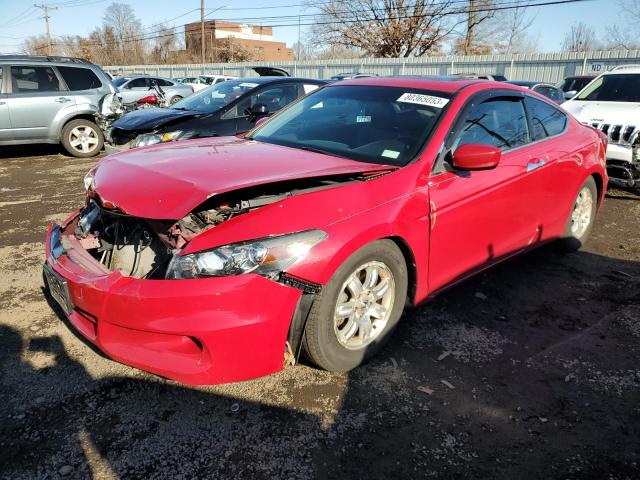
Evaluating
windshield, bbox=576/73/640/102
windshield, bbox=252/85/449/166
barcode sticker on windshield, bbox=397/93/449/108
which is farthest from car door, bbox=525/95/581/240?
windshield, bbox=576/73/640/102

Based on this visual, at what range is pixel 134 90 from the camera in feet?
63.7

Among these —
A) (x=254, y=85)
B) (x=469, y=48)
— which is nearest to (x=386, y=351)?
(x=254, y=85)

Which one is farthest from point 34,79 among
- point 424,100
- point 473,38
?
point 473,38

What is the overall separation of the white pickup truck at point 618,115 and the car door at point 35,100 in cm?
923

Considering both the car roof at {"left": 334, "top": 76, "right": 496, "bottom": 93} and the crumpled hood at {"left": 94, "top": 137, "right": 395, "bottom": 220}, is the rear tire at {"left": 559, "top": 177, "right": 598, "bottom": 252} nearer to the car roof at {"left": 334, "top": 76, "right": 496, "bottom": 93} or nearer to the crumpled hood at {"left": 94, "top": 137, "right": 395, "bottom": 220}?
the car roof at {"left": 334, "top": 76, "right": 496, "bottom": 93}

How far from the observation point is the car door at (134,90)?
61.7 feet

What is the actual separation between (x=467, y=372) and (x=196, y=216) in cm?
179

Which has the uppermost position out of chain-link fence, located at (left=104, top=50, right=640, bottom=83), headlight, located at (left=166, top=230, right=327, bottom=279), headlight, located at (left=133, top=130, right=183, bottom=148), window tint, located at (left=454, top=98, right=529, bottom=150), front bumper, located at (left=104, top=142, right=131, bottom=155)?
chain-link fence, located at (left=104, top=50, right=640, bottom=83)

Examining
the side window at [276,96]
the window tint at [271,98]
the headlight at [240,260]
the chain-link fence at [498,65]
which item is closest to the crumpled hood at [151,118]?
the window tint at [271,98]

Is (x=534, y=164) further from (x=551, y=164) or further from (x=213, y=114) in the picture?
(x=213, y=114)

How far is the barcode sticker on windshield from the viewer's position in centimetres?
349

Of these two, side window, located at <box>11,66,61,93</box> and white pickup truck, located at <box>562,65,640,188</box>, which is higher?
side window, located at <box>11,66,61,93</box>

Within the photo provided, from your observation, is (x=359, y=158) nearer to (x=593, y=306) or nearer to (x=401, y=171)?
(x=401, y=171)

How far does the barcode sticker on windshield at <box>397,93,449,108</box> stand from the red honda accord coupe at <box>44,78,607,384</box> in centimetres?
1
